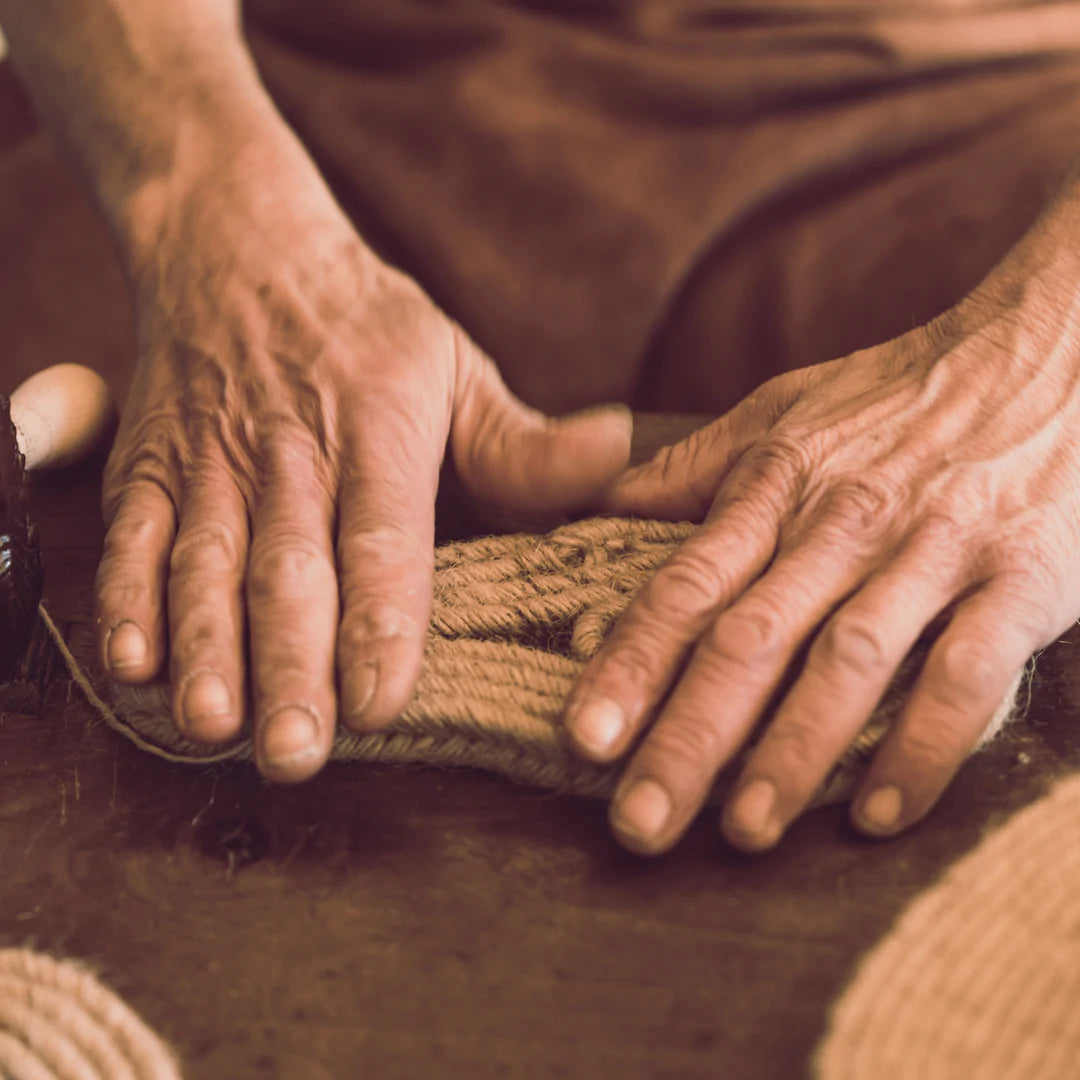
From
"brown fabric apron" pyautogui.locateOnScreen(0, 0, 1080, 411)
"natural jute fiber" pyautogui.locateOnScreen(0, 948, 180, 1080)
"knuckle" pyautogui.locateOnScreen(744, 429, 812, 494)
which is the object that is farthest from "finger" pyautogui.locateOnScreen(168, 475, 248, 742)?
"brown fabric apron" pyautogui.locateOnScreen(0, 0, 1080, 411)

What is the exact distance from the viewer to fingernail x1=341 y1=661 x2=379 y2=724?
52 cm

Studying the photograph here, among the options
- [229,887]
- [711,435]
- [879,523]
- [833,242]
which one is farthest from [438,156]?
[229,887]

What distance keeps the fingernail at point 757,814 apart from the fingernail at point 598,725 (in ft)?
0.23

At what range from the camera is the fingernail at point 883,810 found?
502 millimetres

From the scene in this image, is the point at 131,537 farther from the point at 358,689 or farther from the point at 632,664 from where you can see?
the point at 632,664

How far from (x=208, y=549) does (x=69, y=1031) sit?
0.90 feet

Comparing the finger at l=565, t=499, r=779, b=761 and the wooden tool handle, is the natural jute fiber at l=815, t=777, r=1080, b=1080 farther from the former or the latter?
the wooden tool handle

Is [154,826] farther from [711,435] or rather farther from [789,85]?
[789,85]

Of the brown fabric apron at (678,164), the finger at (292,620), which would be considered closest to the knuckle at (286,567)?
the finger at (292,620)

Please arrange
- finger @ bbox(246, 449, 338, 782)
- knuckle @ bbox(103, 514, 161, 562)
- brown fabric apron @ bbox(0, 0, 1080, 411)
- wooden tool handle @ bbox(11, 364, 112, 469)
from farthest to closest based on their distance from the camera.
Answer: brown fabric apron @ bbox(0, 0, 1080, 411)
wooden tool handle @ bbox(11, 364, 112, 469)
knuckle @ bbox(103, 514, 161, 562)
finger @ bbox(246, 449, 338, 782)

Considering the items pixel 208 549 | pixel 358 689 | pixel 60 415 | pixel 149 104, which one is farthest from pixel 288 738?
pixel 149 104

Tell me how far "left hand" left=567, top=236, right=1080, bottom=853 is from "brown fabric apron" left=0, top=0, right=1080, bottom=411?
0.94 ft

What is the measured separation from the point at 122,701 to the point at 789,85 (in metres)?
0.92

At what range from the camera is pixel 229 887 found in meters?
0.50
